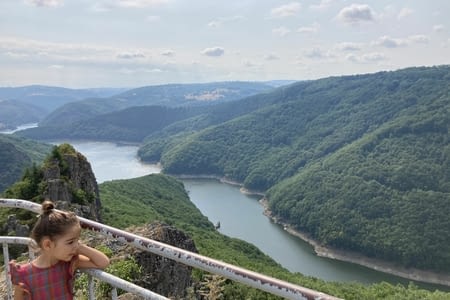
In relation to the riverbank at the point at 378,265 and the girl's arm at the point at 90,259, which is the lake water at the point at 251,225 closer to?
the riverbank at the point at 378,265

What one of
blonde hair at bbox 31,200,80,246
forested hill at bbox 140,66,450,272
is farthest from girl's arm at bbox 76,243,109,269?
forested hill at bbox 140,66,450,272

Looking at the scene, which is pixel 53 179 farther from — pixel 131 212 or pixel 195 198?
pixel 195 198

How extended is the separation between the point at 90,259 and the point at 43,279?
1.10 ft

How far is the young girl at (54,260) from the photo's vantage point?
2.78 m

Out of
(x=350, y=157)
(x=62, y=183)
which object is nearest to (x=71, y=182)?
(x=62, y=183)

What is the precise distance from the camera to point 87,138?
590ft

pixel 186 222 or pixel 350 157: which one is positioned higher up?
pixel 350 157

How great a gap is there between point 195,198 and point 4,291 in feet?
280

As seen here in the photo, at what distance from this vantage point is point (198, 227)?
53.1 metres

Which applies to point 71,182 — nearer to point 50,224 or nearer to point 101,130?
point 50,224

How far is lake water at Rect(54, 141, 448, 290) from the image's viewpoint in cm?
5439

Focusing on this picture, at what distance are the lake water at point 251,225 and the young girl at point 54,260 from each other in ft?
169

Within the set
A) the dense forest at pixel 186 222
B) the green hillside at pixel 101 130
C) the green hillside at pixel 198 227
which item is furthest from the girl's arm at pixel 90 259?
the green hillside at pixel 101 130

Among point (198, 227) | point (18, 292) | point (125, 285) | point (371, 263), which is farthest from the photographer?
point (371, 263)
